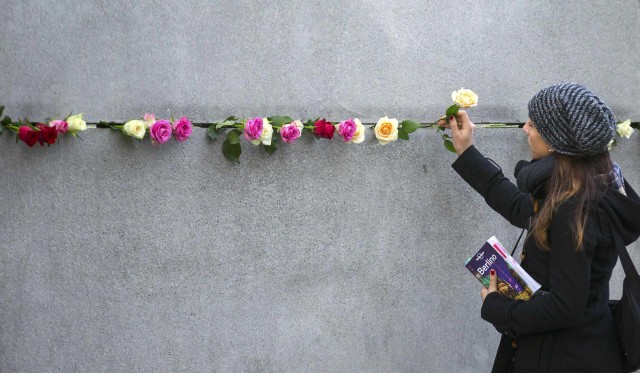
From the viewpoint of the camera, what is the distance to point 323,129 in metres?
3.07

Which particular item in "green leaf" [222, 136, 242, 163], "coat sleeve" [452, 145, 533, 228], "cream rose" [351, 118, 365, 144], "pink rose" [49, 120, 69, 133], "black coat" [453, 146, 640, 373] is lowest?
"black coat" [453, 146, 640, 373]

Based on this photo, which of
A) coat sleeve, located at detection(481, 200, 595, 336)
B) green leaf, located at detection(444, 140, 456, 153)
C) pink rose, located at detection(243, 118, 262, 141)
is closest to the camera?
coat sleeve, located at detection(481, 200, 595, 336)

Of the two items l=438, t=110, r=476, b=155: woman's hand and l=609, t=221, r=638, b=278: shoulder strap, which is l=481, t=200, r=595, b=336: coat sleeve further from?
l=438, t=110, r=476, b=155: woman's hand

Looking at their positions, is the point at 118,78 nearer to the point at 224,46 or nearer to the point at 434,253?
the point at 224,46

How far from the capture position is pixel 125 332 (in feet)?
9.71

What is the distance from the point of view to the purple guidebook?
8.35 feet

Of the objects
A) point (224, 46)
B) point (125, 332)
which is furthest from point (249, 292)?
point (224, 46)

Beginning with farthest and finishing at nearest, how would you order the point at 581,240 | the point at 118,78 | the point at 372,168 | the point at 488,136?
the point at 488,136
the point at 372,168
the point at 118,78
the point at 581,240

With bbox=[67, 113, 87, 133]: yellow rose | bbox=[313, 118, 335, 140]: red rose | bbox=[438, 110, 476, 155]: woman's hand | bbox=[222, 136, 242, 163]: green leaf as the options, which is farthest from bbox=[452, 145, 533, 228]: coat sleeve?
bbox=[67, 113, 87, 133]: yellow rose

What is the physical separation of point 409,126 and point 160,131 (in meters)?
1.06

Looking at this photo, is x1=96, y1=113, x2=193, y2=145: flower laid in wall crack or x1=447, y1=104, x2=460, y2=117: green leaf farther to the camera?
x1=447, y1=104, x2=460, y2=117: green leaf

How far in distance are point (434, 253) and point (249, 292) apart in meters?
0.89

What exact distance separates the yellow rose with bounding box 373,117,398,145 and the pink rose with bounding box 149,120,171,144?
2.83 ft

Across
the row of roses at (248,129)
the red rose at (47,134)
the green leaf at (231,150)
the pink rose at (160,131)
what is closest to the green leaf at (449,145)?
the row of roses at (248,129)
